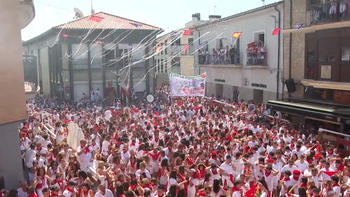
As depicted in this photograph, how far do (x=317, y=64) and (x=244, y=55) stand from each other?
25.8 feet

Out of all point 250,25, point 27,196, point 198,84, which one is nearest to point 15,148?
point 27,196

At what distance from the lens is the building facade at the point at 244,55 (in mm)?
20359

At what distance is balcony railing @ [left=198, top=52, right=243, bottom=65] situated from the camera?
2423 cm

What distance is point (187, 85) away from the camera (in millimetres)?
18484

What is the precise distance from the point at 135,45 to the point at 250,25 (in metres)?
9.95

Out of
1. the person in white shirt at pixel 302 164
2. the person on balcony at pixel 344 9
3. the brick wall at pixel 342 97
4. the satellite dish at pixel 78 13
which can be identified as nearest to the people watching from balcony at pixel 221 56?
the brick wall at pixel 342 97

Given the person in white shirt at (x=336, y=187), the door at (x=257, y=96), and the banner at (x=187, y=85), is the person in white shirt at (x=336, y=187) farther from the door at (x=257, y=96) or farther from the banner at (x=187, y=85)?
the door at (x=257, y=96)

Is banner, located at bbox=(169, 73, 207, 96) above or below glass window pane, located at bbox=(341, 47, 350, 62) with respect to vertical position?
below

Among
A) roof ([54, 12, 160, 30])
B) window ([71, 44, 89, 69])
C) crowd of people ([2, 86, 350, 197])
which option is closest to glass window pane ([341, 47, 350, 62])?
crowd of people ([2, 86, 350, 197])

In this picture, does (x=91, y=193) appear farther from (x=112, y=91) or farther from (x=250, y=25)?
(x=112, y=91)

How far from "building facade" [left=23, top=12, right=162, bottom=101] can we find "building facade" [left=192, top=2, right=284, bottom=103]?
14.4ft

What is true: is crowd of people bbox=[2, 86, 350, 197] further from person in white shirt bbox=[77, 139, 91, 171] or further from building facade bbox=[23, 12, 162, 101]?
building facade bbox=[23, 12, 162, 101]

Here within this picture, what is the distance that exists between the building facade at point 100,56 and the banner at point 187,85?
392 inches

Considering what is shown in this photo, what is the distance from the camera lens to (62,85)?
1140 inches
